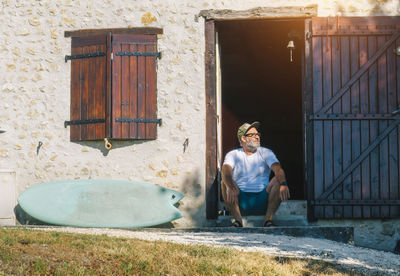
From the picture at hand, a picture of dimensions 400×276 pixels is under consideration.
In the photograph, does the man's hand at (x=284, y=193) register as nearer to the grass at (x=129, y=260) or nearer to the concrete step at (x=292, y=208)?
the concrete step at (x=292, y=208)

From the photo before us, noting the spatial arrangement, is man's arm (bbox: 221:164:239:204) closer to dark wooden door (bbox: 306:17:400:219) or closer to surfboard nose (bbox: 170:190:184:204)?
surfboard nose (bbox: 170:190:184:204)

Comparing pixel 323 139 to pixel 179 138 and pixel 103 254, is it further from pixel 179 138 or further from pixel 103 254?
pixel 103 254

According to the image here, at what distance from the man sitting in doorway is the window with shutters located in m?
1.10

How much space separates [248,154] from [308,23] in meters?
1.78

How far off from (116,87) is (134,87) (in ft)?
0.73

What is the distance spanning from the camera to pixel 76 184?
9.09 m

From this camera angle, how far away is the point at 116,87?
9.05m

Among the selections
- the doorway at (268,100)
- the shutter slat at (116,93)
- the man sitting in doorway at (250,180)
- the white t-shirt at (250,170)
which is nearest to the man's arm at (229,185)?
the man sitting in doorway at (250,180)

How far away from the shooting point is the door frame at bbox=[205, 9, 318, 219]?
8.91 m

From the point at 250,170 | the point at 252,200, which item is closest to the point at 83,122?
the point at 250,170

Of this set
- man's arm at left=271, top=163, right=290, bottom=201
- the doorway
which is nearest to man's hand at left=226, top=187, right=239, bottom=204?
man's arm at left=271, top=163, right=290, bottom=201

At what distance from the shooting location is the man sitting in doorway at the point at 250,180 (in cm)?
848

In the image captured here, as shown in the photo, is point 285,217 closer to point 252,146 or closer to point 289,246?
point 252,146

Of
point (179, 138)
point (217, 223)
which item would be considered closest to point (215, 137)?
point (179, 138)
